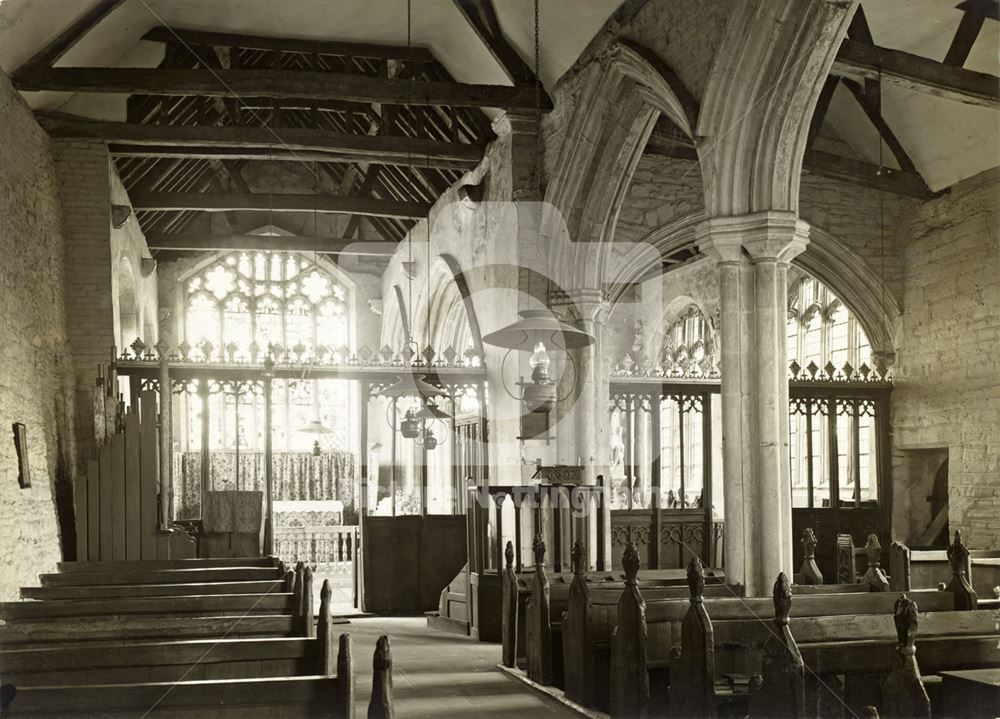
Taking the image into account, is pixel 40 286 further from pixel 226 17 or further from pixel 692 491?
pixel 692 491

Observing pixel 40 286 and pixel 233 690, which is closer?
pixel 233 690

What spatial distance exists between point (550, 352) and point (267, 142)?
345 cm

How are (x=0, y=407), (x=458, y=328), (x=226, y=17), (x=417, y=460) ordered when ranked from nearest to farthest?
1. (x=0, y=407)
2. (x=226, y=17)
3. (x=458, y=328)
4. (x=417, y=460)

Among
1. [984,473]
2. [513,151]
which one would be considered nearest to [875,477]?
[984,473]

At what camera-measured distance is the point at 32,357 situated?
8594 mm

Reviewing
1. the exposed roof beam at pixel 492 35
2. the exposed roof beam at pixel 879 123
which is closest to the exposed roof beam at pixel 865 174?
the exposed roof beam at pixel 879 123

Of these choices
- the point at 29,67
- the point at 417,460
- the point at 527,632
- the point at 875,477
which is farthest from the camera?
the point at 417,460

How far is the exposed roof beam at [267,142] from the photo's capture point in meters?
9.98

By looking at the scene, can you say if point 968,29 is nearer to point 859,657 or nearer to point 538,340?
point 538,340

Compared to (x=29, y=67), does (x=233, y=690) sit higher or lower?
lower

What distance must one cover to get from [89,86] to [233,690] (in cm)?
730

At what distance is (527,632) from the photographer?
6.52 meters

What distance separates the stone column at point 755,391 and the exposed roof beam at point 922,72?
184 cm

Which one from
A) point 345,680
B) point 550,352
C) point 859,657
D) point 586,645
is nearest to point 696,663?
point 859,657
